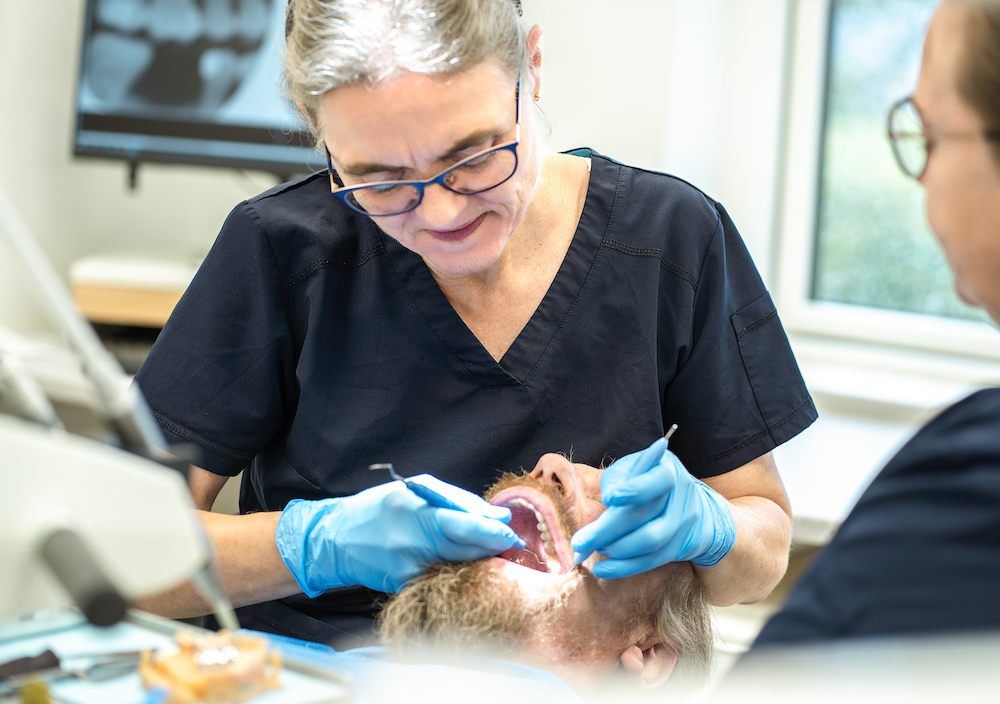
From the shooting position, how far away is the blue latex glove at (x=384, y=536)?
1.16 m

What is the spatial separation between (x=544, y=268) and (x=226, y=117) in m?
1.36

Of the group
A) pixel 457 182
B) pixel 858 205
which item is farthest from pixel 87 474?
pixel 858 205

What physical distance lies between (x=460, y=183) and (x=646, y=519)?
0.51 m

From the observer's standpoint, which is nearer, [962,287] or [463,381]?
[962,287]

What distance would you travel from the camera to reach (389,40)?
1118 mm

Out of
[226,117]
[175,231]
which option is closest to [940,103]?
[226,117]

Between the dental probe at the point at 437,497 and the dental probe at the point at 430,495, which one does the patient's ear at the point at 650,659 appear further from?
the dental probe at the point at 430,495

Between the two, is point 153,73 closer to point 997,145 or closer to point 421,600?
point 421,600

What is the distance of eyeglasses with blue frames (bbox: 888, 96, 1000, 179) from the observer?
0.78m

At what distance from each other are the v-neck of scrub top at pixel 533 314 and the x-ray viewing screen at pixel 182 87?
3.67ft

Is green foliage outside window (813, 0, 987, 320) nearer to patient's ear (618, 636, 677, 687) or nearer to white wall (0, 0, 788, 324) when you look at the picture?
white wall (0, 0, 788, 324)

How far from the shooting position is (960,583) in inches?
24.6

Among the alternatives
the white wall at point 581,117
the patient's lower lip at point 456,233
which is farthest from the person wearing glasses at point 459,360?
the white wall at point 581,117

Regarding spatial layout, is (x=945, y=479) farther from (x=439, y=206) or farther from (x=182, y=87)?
(x=182, y=87)
